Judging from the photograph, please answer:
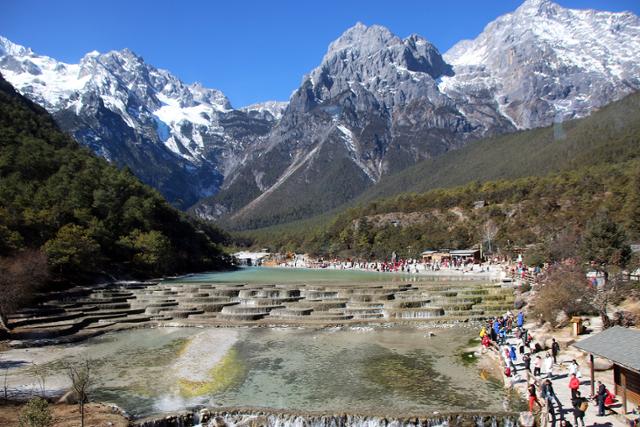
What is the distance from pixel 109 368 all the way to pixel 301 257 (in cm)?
14630

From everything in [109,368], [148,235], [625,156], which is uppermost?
[625,156]

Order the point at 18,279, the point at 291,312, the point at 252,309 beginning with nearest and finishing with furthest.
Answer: the point at 18,279, the point at 291,312, the point at 252,309

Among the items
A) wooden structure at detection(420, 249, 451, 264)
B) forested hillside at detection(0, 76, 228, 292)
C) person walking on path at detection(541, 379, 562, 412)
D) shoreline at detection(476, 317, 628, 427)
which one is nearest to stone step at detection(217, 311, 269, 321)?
forested hillside at detection(0, 76, 228, 292)

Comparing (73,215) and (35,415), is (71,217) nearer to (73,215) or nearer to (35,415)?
(73,215)

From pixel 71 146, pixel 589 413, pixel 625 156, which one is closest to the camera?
pixel 589 413

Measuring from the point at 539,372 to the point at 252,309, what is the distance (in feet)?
91.8

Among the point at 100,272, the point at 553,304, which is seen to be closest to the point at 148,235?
the point at 100,272

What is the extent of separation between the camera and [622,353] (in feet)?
56.1

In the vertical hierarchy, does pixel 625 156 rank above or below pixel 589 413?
above

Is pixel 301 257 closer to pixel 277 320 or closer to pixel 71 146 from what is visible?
pixel 71 146

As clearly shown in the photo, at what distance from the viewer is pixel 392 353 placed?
2995 cm

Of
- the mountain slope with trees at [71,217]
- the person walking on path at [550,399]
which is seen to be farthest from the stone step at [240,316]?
the person walking on path at [550,399]

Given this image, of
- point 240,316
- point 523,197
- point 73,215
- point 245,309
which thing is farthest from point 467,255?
point 73,215

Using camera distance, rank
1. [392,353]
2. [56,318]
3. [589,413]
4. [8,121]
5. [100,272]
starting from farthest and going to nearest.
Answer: [8,121]
[100,272]
[56,318]
[392,353]
[589,413]
